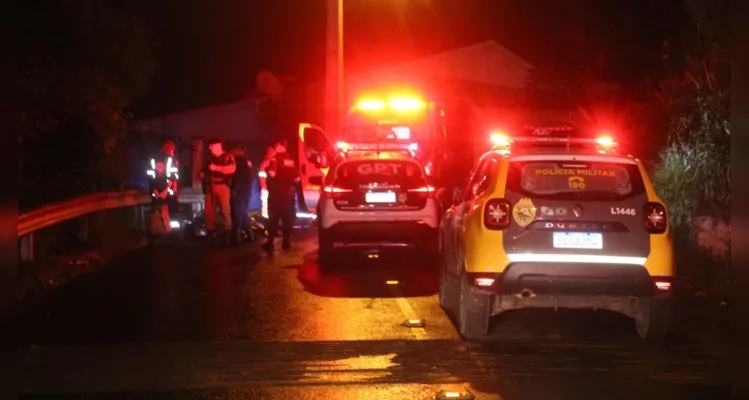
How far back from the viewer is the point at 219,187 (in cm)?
1708

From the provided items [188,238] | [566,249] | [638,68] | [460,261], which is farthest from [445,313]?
[638,68]

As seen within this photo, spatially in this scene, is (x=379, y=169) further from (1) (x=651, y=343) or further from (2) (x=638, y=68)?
(2) (x=638, y=68)

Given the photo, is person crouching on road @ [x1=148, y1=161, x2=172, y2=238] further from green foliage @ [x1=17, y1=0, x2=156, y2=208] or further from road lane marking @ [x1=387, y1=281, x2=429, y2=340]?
road lane marking @ [x1=387, y1=281, x2=429, y2=340]

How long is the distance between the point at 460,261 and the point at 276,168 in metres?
6.82

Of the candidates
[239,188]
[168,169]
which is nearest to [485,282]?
[239,188]

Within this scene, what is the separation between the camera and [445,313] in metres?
11.0

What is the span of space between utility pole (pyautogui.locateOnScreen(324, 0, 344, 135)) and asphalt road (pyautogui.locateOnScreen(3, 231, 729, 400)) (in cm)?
1127

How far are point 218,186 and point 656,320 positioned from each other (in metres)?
9.51

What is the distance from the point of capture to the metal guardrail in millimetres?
13656

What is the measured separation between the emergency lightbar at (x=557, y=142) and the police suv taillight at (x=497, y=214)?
2.36 feet

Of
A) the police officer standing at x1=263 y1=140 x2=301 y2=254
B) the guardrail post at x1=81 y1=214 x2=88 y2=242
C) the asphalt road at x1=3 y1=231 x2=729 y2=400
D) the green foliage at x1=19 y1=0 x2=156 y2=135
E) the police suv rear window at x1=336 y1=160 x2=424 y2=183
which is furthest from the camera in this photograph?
the guardrail post at x1=81 y1=214 x2=88 y2=242

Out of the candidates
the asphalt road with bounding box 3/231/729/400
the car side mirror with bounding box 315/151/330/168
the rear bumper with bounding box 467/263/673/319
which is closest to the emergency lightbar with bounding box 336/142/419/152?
the car side mirror with bounding box 315/151/330/168

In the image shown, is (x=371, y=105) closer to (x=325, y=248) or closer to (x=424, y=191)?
(x=424, y=191)

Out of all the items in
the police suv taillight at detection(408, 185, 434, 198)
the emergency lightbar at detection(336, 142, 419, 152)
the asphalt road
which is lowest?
the asphalt road
